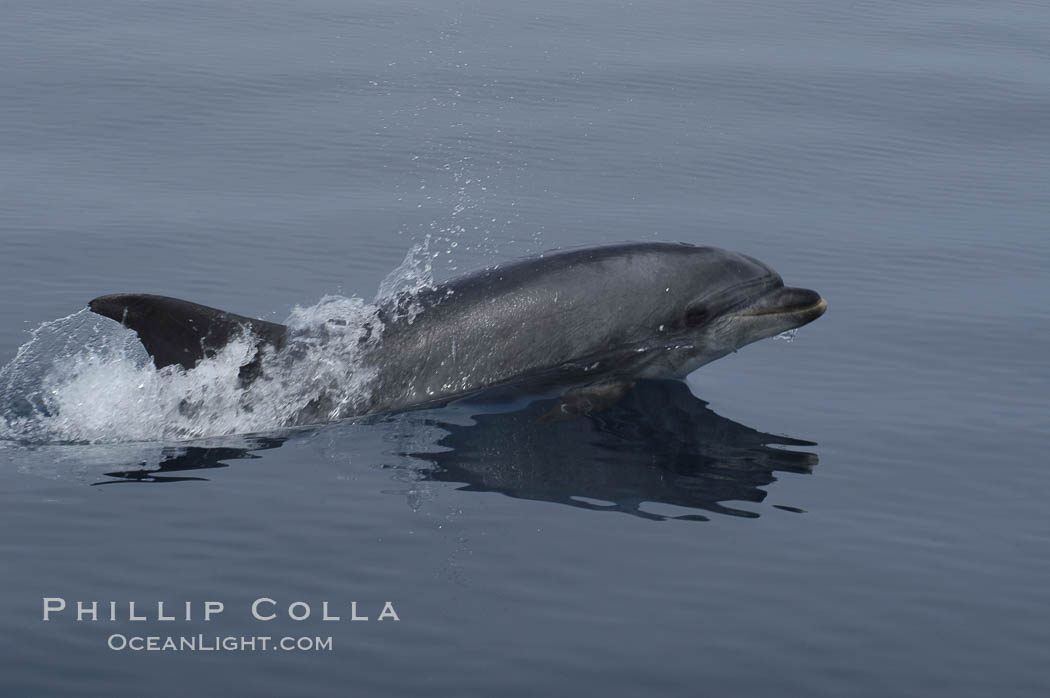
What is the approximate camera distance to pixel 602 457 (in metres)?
13.1

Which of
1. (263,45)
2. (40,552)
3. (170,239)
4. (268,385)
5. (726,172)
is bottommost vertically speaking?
(40,552)

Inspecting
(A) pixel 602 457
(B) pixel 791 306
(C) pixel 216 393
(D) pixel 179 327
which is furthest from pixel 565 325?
(D) pixel 179 327

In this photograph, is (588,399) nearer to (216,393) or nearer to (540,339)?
(540,339)

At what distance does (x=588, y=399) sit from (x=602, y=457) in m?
Result: 1.01

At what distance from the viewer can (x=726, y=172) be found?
76.2 feet

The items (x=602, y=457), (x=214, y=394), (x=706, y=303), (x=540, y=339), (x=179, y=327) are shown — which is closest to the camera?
(x=602, y=457)

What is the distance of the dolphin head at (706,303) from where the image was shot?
1455 centimetres

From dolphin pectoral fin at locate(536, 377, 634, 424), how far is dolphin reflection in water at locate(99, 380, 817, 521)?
84mm

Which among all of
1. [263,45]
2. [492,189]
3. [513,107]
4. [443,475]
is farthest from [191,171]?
[443,475]

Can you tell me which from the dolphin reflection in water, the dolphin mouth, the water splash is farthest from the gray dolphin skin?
the dolphin reflection in water

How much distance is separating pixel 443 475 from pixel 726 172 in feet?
39.0

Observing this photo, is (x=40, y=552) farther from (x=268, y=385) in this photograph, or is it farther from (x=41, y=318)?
(x=41, y=318)

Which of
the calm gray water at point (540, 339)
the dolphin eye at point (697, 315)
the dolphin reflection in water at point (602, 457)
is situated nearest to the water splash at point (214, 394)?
the calm gray water at point (540, 339)

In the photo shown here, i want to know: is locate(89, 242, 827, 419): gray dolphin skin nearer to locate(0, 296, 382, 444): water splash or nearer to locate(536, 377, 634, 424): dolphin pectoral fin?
locate(536, 377, 634, 424): dolphin pectoral fin
